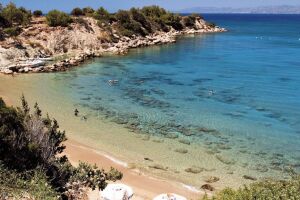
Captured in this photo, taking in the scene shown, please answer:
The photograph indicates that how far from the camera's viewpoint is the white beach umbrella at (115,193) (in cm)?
1507

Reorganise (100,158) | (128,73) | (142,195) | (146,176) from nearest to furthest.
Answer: (142,195) < (146,176) < (100,158) < (128,73)

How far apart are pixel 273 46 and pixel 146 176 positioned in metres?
69.3

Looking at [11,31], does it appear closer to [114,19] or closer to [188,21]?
[114,19]

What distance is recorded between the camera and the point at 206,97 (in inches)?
1425

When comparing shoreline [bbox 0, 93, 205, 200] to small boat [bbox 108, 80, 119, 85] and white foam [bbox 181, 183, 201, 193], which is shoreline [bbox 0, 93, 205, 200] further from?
small boat [bbox 108, 80, 119, 85]

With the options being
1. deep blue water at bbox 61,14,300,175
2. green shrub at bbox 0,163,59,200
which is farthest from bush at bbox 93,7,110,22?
green shrub at bbox 0,163,59,200

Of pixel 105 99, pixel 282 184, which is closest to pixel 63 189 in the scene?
pixel 282 184

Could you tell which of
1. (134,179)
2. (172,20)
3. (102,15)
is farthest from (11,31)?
(172,20)

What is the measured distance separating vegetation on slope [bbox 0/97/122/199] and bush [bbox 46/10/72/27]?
50.5 metres

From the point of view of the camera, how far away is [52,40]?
60.8m

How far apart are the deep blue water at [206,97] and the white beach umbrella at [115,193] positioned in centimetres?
942

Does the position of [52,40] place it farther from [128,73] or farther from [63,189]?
[63,189]

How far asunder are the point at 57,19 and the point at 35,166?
5436cm

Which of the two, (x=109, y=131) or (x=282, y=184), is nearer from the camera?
(x=282, y=184)
